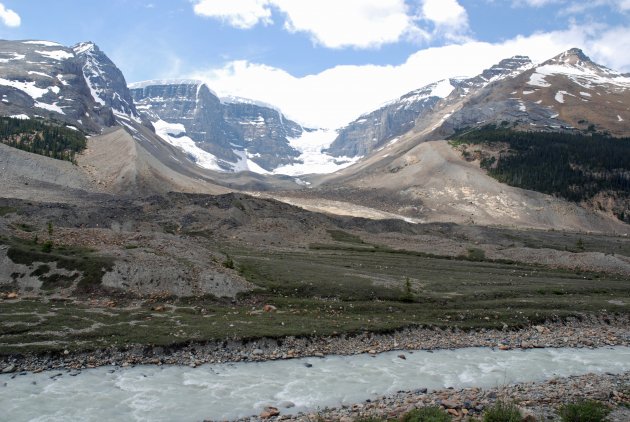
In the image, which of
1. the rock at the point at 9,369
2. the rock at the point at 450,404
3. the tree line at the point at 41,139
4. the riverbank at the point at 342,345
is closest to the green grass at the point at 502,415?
the rock at the point at 450,404

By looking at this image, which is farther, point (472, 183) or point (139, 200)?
point (472, 183)

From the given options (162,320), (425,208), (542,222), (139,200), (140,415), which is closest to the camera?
(140,415)

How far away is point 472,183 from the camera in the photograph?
189 metres

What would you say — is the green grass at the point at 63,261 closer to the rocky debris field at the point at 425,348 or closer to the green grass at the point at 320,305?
the green grass at the point at 320,305

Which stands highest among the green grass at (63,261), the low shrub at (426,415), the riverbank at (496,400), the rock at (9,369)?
the green grass at (63,261)

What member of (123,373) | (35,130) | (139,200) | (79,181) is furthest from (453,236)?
(35,130)

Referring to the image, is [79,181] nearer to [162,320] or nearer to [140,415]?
[162,320]

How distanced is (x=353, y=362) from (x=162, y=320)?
14325 mm

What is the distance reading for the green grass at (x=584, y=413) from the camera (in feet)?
61.4

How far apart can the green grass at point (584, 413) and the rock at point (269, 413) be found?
39.9ft

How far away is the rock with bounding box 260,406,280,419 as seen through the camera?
73.9 feet

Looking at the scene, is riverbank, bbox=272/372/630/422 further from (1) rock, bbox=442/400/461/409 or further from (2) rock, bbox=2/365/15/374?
(2) rock, bbox=2/365/15/374

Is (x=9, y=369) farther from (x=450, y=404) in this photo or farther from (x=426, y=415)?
(x=450, y=404)

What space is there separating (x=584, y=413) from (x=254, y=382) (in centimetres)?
1640
